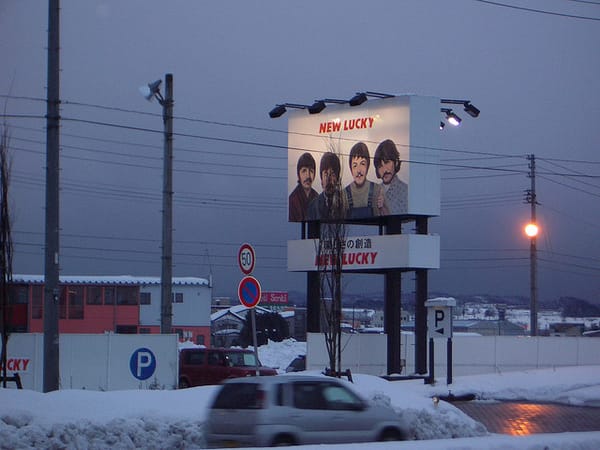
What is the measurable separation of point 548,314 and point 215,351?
361 feet

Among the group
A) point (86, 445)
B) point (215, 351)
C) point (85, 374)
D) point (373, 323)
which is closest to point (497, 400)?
point (215, 351)

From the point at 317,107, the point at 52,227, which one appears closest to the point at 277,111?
the point at 317,107

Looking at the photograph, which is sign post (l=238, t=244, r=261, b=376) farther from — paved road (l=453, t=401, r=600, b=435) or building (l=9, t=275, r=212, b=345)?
building (l=9, t=275, r=212, b=345)

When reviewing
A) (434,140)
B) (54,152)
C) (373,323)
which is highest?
(434,140)

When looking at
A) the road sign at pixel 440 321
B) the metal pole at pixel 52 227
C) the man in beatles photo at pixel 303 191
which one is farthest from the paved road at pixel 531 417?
the man in beatles photo at pixel 303 191

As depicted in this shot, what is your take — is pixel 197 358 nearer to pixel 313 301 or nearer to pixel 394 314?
pixel 313 301

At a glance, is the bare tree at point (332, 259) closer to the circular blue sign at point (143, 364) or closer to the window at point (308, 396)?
the circular blue sign at point (143, 364)

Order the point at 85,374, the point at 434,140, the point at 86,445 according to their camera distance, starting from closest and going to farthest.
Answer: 1. the point at 86,445
2. the point at 85,374
3. the point at 434,140

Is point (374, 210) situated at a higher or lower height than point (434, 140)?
lower

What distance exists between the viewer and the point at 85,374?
27.3 metres

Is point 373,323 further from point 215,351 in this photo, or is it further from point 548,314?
point 215,351

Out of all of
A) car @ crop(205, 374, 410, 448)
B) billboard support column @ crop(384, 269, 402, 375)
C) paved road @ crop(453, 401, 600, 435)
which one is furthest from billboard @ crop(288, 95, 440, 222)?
car @ crop(205, 374, 410, 448)

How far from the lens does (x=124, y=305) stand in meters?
69.6

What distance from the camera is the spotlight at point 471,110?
39.6m
